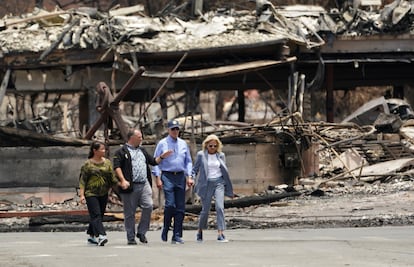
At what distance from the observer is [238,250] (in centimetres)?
1395

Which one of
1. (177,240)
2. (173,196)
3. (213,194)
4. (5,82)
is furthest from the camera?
(5,82)

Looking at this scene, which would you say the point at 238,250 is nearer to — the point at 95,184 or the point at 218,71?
the point at 95,184

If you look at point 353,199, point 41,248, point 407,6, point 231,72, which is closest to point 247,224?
point 353,199

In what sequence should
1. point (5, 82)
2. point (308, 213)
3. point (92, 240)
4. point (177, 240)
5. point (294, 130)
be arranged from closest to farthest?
A: point (92, 240), point (177, 240), point (308, 213), point (294, 130), point (5, 82)

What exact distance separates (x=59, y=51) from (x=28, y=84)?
6.36 feet

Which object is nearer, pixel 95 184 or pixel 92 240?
pixel 95 184

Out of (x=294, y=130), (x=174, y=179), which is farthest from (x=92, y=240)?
(x=294, y=130)

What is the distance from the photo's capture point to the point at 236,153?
25297 mm

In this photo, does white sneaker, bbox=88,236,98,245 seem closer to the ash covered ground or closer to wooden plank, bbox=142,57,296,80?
the ash covered ground

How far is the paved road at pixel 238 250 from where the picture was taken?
12398 mm

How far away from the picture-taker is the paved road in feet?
40.7

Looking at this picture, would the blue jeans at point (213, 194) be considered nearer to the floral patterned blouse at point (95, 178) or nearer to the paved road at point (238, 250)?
the paved road at point (238, 250)

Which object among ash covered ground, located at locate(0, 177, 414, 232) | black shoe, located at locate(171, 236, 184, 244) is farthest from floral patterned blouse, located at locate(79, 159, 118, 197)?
ash covered ground, located at locate(0, 177, 414, 232)

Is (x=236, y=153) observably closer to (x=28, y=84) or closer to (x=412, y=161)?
(x=412, y=161)
